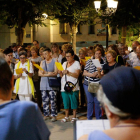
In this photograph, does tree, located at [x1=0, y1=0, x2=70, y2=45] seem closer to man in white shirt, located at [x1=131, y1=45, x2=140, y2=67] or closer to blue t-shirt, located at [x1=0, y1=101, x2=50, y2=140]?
man in white shirt, located at [x1=131, y1=45, x2=140, y2=67]

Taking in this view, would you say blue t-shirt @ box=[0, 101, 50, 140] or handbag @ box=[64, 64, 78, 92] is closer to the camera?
blue t-shirt @ box=[0, 101, 50, 140]

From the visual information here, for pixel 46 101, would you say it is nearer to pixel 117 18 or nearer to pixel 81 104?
pixel 81 104

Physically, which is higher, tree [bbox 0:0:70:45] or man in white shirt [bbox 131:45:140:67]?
tree [bbox 0:0:70:45]

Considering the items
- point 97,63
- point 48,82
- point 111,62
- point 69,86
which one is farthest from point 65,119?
point 111,62

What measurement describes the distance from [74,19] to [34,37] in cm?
1574

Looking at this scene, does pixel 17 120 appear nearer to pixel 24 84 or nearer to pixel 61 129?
pixel 61 129

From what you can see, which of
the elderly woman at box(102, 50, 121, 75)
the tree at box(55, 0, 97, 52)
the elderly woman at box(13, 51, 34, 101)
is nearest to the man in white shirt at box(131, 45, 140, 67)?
the elderly woman at box(102, 50, 121, 75)

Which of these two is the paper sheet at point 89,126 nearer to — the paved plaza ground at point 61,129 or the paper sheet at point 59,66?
the paved plaza ground at point 61,129

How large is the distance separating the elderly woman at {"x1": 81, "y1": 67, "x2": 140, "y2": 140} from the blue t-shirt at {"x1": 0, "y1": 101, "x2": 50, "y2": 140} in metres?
0.49

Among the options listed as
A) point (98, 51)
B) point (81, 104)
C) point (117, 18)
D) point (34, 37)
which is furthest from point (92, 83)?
point (34, 37)

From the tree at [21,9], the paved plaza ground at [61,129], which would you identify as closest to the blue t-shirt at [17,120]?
the paved plaza ground at [61,129]

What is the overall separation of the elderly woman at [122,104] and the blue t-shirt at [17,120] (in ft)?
1.60

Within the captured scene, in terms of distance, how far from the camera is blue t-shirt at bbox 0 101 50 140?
1.68 meters

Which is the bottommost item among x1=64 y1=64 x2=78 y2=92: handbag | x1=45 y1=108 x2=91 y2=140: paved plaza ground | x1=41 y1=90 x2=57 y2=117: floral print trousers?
x1=45 y1=108 x2=91 y2=140: paved plaza ground
